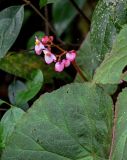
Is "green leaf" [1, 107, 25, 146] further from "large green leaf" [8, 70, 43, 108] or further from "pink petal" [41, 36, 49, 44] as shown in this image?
"pink petal" [41, 36, 49, 44]

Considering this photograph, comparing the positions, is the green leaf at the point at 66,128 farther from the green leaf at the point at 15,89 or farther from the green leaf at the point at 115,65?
the green leaf at the point at 15,89

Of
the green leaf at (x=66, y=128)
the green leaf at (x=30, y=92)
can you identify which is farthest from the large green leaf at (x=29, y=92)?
the green leaf at (x=66, y=128)

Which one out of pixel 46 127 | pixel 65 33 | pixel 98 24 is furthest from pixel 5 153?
pixel 65 33

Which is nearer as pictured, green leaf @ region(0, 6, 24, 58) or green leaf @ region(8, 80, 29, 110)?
green leaf @ region(0, 6, 24, 58)

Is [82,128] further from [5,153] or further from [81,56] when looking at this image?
[81,56]

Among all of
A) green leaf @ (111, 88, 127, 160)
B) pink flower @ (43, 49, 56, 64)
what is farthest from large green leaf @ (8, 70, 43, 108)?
green leaf @ (111, 88, 127, 160)
